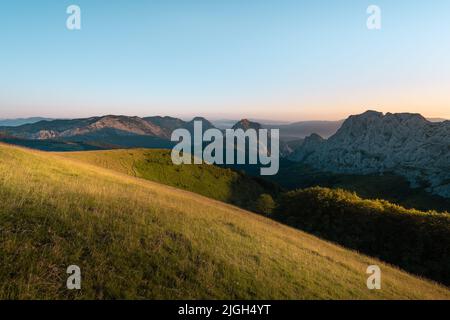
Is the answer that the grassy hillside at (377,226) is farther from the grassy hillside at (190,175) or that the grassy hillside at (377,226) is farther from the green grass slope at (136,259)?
the grassy hillside at (190,175)

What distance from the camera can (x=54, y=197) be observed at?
15.9 metres

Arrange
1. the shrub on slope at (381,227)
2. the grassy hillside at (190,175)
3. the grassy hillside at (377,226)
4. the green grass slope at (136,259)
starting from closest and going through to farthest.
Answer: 1. the green grass slope at (136,259)
2. the shrub on slope at (381,227)
3. the grassy hillside at (377,226)
4. the grassy hillside at (190,175)

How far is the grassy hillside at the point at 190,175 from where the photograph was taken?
122619 mm

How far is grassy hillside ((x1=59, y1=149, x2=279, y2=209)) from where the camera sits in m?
123

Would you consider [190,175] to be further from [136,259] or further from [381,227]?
[136,259]

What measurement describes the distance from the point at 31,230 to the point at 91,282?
3628 mm

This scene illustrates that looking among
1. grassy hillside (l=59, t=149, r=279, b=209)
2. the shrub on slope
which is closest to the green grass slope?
the shrub on slope

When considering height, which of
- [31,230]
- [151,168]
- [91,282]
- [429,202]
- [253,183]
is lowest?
[429,202]

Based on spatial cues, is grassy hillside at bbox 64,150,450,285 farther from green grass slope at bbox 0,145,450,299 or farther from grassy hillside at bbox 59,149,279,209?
grassy hillside at bbox 59,149,279,209

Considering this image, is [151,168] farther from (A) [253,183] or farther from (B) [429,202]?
(B) [429,202]

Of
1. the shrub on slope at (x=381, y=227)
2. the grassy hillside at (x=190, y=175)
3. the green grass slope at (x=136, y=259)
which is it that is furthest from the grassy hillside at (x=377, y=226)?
the grassy hillside at (x=190, y=175)

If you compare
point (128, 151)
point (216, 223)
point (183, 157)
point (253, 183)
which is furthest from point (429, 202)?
point (216, 223)

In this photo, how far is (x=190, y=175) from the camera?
13762 centimetres
